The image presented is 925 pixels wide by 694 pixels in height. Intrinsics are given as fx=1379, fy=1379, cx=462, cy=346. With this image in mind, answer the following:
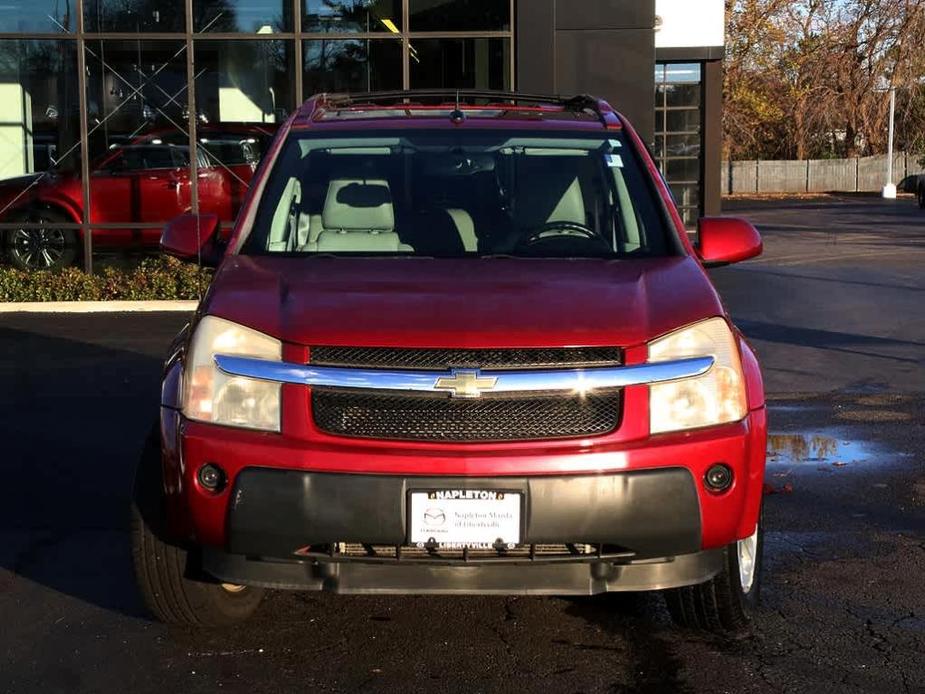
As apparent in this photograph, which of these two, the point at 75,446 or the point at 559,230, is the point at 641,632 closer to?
the point at 559,230

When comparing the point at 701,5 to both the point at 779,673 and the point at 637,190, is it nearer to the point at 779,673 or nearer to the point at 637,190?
the point at 637,190

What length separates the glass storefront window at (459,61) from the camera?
17.2 metres

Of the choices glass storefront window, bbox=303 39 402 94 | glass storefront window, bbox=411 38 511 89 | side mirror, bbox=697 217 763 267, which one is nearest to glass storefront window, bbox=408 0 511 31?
glass storefront window, bbox=411 38 511 89

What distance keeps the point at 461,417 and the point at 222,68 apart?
1408 cm

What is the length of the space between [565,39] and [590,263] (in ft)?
41.7

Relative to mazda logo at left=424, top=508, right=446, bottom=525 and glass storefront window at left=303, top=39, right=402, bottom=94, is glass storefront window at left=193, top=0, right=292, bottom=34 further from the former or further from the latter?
mazda logo at left=424, top=508, right=446, bottom=525

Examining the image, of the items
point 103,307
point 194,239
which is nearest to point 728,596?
point 194,239

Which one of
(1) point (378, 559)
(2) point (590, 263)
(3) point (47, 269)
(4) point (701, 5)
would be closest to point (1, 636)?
(1) point (378, 559)

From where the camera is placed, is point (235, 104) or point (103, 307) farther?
point (235, 104)

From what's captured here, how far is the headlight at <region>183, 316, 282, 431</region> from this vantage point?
4227mm

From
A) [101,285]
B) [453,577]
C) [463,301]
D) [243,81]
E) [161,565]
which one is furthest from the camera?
[243,81]

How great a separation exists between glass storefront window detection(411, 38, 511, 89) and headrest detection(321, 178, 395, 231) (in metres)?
12.0

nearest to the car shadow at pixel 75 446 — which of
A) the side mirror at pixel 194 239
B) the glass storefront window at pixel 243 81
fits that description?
the side mirror at pixel 194 239

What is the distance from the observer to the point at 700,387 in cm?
429
